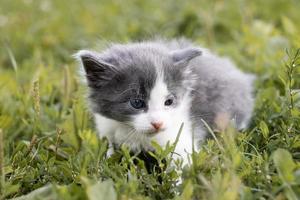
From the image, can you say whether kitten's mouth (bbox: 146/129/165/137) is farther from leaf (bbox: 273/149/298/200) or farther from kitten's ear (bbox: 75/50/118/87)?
leaf (bbox: 273/149/298/200)

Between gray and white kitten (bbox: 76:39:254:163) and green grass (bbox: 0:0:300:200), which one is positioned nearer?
green grass (bbox: 0:0:300:200)

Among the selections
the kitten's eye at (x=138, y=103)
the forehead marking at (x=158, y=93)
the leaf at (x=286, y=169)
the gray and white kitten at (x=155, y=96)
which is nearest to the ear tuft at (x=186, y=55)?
the gray and white kitten at (x=155, y=96)

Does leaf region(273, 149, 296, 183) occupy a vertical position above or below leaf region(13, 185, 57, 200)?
above

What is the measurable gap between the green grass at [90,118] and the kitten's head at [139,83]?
25 centimetres

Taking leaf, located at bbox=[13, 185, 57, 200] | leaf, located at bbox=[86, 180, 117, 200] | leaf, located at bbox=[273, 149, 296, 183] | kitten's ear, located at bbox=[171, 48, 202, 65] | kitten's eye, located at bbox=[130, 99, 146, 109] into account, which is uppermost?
kitten's ear, located at bbox=[171, 48, 202, 65]

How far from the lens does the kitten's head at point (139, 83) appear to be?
3328mm

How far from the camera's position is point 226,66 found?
4207 millimetres

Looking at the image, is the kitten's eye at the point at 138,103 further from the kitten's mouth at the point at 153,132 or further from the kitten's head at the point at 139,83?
the kitten's mouth at the point at 153,132

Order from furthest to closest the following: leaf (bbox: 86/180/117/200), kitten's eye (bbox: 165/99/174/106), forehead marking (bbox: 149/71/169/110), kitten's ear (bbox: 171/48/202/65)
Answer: kitten's ear (bbox: 171/48/202/65) < kitten's eye (bbox: 165/99/174/106) < forehead marking (bbox: 149/71/169/110) < leaf (bbox: 86/180/117/200)

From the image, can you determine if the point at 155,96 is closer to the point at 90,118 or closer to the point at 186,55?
the point at 186,55

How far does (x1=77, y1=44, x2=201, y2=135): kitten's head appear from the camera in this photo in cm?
333

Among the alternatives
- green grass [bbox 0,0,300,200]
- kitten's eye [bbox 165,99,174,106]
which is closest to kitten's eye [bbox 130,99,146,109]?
kitten's eye [bbox 165,99,174,106]

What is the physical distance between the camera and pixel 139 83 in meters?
3.35

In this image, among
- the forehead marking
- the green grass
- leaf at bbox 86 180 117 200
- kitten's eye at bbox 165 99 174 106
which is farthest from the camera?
kitten's eye at bbox 165 99 174 106
